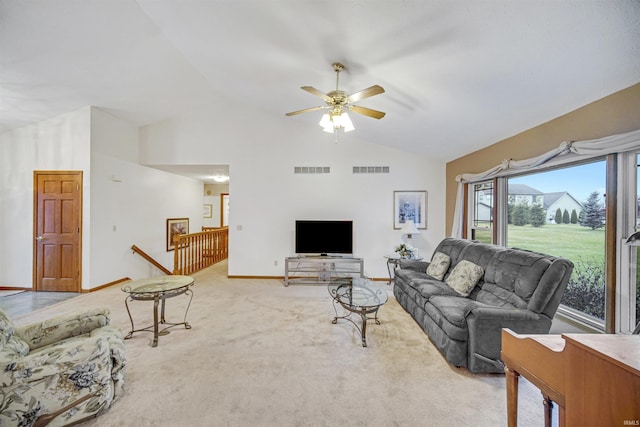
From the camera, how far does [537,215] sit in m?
3.24

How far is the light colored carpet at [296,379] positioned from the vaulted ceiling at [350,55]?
2679 millimetres

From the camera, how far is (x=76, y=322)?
2002mm

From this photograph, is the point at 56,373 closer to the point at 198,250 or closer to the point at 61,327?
the point at 61,327

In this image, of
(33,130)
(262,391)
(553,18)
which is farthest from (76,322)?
(33,130)

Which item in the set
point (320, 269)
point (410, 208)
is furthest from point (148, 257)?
point (410, 208)

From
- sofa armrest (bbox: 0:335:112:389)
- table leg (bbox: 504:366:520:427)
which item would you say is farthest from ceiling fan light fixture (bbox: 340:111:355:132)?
sofa armrest (bbox: 0:335:112:389)

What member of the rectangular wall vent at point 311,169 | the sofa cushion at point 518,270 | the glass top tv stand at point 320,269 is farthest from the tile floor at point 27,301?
the sofa cushion at point 518,270

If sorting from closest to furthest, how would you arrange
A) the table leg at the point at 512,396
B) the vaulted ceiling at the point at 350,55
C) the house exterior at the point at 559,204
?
the table leg at the point at 512,396 → the vaulted ceiling at the point at 350,55 → the house exterior at the point at 559,204

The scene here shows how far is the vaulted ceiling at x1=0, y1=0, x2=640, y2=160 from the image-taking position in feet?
6.15

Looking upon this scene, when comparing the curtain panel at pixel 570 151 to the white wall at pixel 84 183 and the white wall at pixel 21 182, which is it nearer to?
the white wall at pixel 84 183

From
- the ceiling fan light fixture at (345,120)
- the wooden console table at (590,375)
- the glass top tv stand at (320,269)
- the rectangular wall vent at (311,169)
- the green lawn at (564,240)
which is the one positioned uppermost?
the ceiling fan light fixture at (345,120)

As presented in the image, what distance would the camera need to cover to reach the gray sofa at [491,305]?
217cm

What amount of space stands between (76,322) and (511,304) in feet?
12.6

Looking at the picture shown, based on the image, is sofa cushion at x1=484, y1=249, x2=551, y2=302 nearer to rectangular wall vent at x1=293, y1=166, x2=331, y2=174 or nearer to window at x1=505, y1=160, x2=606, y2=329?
window at x1=505, y1=160, x2=606, y2=329
